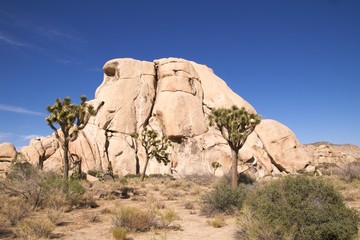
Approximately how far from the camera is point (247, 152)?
34875 mm

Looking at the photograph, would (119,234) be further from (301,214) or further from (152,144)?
(152,144)

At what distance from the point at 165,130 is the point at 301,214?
32095mm

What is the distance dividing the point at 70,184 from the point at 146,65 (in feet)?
100

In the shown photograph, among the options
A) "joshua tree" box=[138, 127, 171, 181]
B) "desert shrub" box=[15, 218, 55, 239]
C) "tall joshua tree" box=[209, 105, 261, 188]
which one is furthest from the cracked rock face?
"desert shrub" box=[15, 218, 55, 239]

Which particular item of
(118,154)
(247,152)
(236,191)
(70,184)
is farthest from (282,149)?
(70,184)

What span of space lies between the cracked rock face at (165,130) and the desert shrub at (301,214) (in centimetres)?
2639

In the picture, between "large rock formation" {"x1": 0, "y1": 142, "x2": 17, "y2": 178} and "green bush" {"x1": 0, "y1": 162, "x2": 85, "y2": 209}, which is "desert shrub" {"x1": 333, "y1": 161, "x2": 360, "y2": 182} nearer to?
"green bush" {"x1": 0, "y1": 162, "x2": 85, "y2": 209}

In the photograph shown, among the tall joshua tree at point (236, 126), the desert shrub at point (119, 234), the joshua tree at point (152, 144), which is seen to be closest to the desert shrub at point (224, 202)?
the desert shrub at point (119, 234)

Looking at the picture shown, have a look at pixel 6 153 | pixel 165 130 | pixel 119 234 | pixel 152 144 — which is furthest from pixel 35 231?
pixel 6 153

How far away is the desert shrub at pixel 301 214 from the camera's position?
256 inches

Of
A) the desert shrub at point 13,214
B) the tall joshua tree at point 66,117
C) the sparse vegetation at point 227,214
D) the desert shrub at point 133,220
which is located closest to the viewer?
the sparse vegetation at point 227,214

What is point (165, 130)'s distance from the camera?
3859 centimetres

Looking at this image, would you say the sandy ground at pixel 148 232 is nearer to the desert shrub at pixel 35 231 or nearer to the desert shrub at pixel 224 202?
the desert shrub at pixel 35 231

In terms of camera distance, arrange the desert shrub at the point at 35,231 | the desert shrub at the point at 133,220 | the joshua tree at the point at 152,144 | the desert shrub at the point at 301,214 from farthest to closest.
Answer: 1. the joshua tree at the point at 152,144
2. the desert shrub at the point at 133,220
3. the desert shrub at the point at 35,231
4. the desert shrub at the point at 301,214
